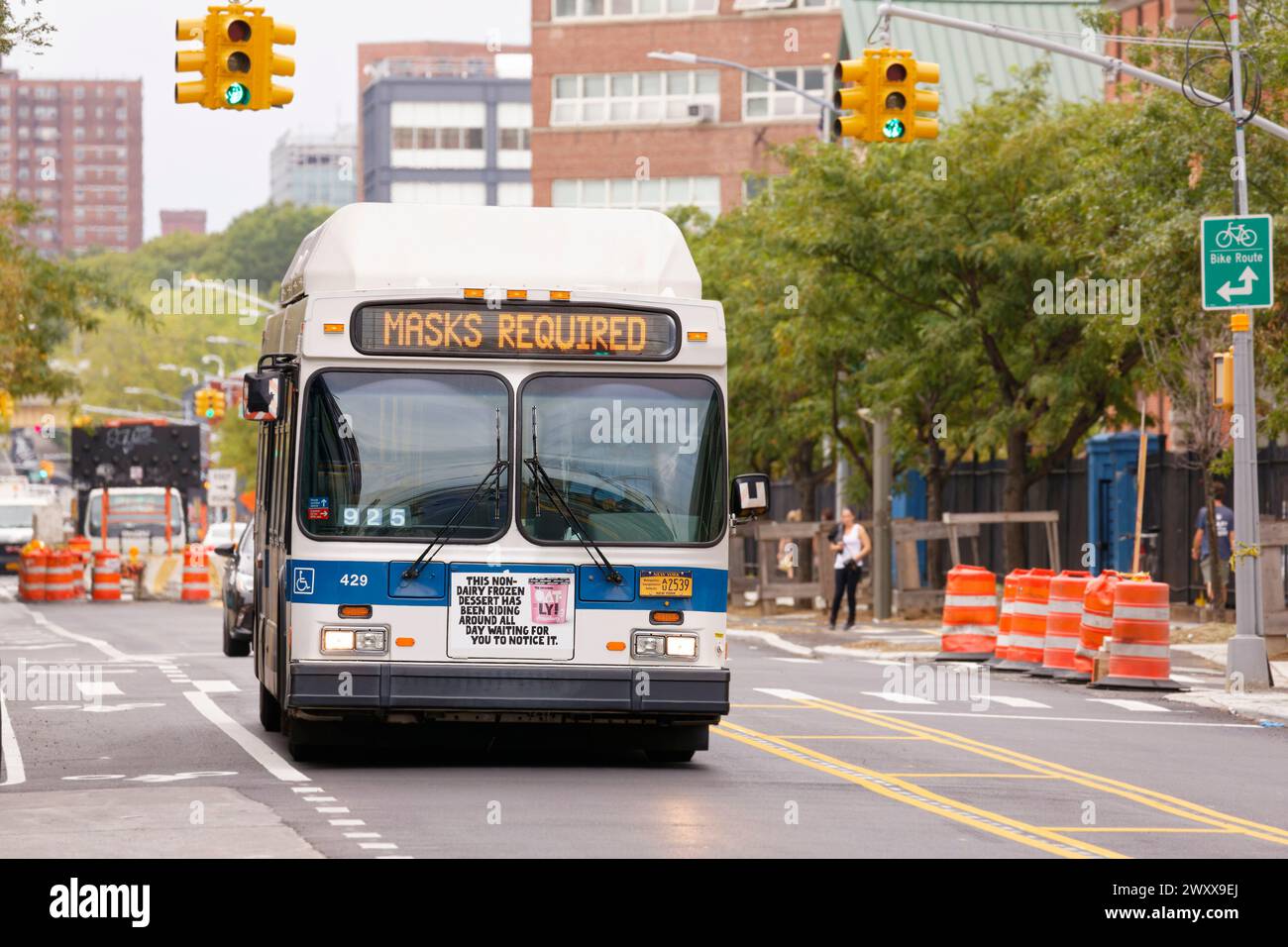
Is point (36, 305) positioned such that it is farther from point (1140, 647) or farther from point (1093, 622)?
point (1140, 647)

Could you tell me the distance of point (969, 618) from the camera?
2784 cm

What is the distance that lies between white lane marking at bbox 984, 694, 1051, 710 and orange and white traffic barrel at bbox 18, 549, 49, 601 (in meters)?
27.7

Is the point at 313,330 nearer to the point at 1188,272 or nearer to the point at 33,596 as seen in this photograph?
the point at 1188,272

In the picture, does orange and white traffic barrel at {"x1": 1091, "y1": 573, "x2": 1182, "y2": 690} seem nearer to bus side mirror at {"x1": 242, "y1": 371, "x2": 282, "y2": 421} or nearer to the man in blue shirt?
the man in blue shirt

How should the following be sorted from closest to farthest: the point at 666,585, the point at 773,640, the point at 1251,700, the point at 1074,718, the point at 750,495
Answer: the point at 666,585 → the point at 750,495 → the point at 1074,718 → the point at 1251,700 → the point at 773,640

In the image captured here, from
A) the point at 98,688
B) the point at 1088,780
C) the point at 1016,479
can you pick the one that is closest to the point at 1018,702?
the point at 1088,780

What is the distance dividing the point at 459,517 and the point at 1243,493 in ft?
37.9

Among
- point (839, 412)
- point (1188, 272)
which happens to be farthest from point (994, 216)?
point (1188, 272)

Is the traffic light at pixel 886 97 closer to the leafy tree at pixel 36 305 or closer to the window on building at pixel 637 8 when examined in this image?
the leafy tree at pixel 36 305

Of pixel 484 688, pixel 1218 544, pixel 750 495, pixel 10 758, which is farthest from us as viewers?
pixel 1218 544

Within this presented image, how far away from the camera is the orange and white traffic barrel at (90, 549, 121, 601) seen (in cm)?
4697

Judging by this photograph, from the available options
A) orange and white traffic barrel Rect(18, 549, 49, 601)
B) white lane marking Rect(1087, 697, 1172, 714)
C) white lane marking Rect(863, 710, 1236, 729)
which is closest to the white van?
orange and white traffic barrel Rect(18, 549, 49, 601)

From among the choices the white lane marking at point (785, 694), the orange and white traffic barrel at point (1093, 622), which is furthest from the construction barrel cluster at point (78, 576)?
the white lane marking at point (785, 694)

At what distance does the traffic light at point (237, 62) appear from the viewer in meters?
19.8
